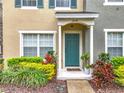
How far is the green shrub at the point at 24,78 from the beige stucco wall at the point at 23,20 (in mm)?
4637

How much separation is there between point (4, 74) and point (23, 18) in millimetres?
5445

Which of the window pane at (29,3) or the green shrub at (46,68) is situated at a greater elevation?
the window pane at (29,3)

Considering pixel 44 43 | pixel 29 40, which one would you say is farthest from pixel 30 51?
pixel 44 43

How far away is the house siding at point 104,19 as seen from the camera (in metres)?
19.7

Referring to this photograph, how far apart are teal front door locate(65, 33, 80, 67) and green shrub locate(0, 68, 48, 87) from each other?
210 inches

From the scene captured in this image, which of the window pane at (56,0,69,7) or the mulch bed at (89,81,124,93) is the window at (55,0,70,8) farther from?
the mulch bed at (89,81,124,93)

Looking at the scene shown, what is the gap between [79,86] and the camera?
15.2 m

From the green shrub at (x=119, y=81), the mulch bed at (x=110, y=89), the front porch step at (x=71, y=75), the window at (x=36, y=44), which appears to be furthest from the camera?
the window at (x=36, y=44)

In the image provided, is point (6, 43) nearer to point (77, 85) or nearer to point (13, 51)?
point (13, 51)

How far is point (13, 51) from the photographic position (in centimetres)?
2034

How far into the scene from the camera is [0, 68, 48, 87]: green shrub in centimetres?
1516

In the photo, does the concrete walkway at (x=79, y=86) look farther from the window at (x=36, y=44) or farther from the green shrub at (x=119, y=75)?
the window at (x=36, y=44)

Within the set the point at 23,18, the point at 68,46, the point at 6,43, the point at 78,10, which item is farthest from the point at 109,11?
the point at 6,43

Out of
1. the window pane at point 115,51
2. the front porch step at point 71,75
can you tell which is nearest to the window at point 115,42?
the window pane at point 115,51
